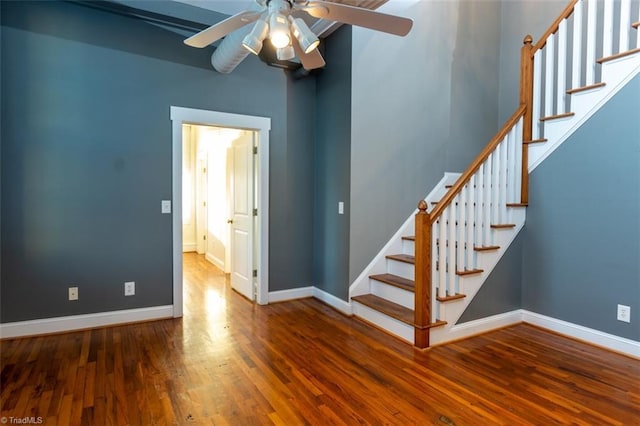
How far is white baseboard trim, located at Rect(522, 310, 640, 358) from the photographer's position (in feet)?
9.32

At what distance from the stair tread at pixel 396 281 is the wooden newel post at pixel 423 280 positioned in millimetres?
388

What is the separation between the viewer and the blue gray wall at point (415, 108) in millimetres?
3756

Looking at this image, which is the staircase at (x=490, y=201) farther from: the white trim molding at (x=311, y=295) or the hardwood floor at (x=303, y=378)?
the hardwood floor at (x=303, y=378)

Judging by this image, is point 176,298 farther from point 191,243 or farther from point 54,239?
point 191,243

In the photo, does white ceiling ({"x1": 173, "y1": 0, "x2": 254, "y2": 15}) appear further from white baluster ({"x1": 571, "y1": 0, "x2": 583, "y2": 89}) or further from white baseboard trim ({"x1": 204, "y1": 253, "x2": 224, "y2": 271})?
white baseboard trim ({"x1": 204, "y1": 253, "x2": 224, "y2": 271})

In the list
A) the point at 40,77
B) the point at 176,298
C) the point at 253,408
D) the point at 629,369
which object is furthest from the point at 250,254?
the point at 629,369

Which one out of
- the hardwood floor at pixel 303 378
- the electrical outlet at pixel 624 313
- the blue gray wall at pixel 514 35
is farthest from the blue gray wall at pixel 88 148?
the electrical outlet at pixel 624 313

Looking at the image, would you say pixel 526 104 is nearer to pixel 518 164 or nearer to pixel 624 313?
pixel 518 164

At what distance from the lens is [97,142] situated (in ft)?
10.7

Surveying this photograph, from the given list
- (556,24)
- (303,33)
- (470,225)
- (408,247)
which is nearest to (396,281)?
(408,247)

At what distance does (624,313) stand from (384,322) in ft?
6.23

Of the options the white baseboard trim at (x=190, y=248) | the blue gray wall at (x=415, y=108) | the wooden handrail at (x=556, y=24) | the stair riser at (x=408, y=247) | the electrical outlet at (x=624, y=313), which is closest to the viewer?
the electrical outlet at (x=624, y=313)

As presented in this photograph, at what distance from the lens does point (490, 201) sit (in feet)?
10.9

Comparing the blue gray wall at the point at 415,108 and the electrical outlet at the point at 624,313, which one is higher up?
the blue gray wall at the point at 415,108
